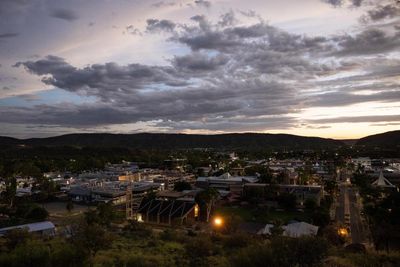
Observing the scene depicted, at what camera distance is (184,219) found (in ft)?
145

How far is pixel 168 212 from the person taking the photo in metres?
45.2

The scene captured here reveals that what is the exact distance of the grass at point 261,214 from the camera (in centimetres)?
4659

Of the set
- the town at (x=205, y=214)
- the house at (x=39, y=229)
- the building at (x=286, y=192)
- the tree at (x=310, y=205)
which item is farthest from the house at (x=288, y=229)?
the building at (x=286, y=192)

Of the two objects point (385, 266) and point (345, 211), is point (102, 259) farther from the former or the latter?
point (345, 211)

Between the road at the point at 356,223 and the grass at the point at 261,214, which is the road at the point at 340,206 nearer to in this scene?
the road at the point at 356,223

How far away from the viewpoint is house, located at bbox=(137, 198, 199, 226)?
44.1 meters

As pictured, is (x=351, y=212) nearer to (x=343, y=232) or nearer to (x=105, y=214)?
(x=343, y=232)

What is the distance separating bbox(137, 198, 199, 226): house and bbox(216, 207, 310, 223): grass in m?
6.21

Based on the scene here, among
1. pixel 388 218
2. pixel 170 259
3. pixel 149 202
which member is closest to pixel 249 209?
pixel 149 202

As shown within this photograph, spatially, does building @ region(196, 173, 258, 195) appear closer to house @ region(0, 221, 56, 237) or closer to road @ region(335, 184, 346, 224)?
road @ region(335, 184, 346, 224)

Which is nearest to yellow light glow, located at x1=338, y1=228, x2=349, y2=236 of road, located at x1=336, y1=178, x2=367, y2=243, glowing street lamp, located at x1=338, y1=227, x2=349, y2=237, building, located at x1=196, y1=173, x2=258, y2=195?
glowing street lamp, located at x1=338, y1=227, x2=349, y2=237

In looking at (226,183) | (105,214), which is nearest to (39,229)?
(105,214)

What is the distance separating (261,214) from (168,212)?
514 inches

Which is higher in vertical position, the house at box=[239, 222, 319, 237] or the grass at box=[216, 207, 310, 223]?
the house at box=[239, 222, 319, 237]
